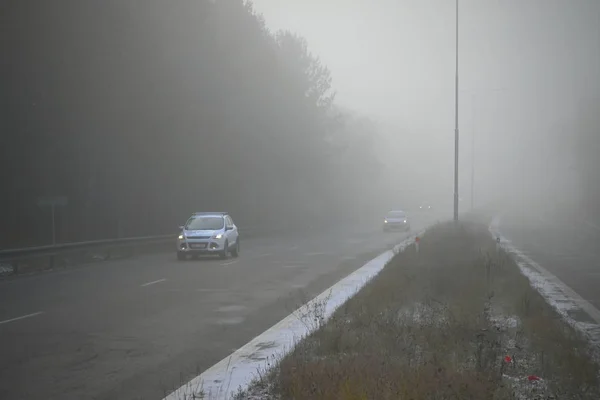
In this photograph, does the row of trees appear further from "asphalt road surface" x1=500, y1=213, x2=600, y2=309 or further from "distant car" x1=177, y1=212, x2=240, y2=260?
"asphalt road surface" x1=500, y1=213, x2=600, y2=309

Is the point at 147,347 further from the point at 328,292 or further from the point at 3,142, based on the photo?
the point at 3,142

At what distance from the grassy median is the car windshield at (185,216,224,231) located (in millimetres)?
15055

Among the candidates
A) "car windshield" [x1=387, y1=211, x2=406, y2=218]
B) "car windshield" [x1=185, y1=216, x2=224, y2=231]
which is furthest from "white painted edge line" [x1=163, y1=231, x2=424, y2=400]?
"car windshield" [x1=387, y1=211, x2=406, y2=218]

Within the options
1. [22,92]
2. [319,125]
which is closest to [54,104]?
[22,92]

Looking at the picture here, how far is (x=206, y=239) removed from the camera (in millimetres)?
30062

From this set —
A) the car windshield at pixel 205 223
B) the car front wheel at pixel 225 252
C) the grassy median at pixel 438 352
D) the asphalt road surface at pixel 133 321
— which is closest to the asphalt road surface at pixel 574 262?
the grassy median at pixel 438 352

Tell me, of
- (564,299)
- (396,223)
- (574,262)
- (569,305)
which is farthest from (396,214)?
(569,305)

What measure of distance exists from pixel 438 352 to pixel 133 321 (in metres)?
6.20

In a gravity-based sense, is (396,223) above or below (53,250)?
below

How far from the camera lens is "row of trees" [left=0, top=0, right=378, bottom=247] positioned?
34688 millimetres

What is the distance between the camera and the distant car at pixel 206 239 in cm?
3002

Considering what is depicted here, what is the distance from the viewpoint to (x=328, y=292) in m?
17.7

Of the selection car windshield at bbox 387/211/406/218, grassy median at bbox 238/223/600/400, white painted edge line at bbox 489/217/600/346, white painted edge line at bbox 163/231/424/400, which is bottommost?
white painted edge line at bbox 489/217/600/346

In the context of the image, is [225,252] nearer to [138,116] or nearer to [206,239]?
[206,239]
